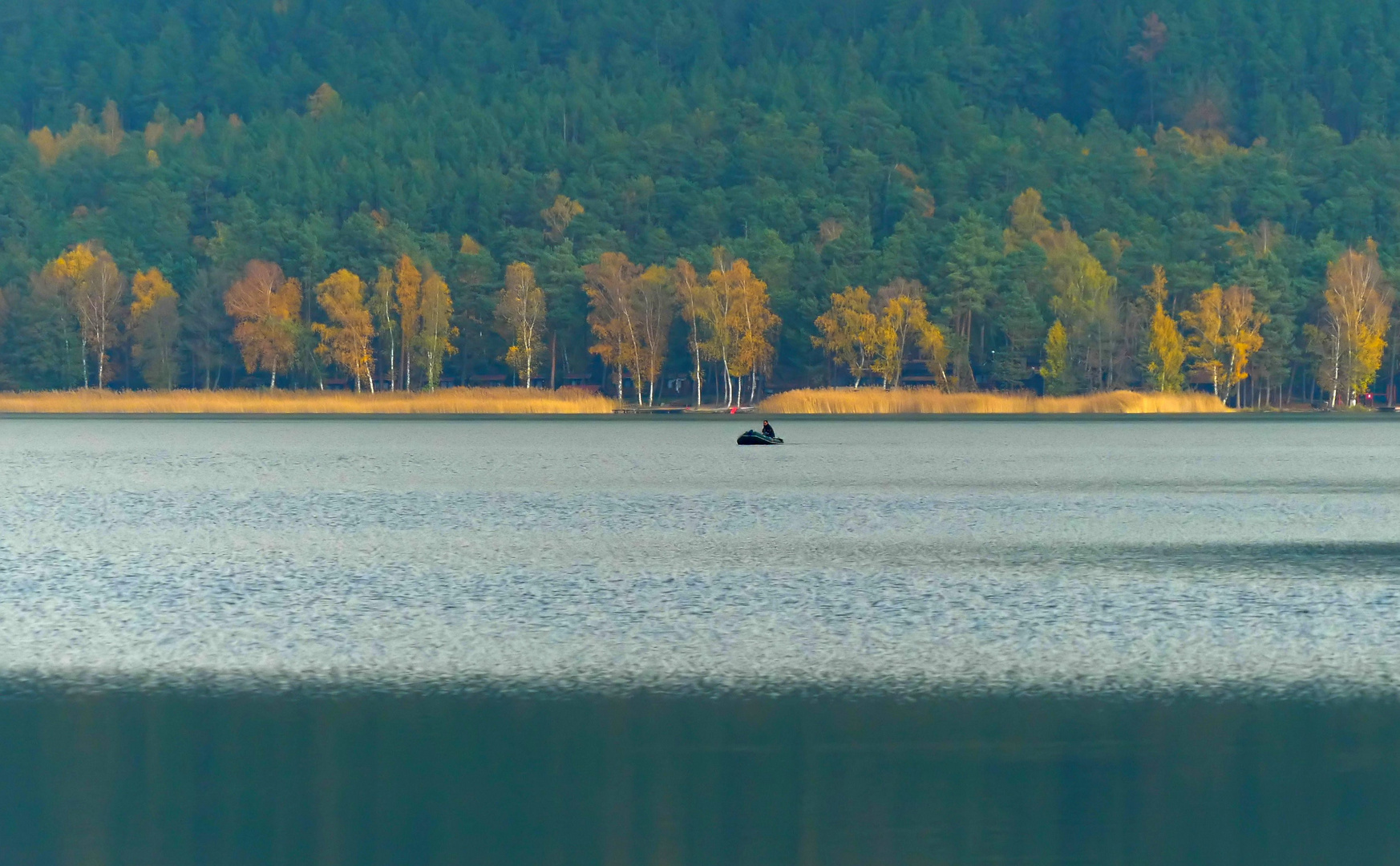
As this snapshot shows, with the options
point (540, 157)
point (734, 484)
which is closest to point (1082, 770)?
point (734, 484)

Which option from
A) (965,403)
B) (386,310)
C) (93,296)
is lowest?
(965,403)

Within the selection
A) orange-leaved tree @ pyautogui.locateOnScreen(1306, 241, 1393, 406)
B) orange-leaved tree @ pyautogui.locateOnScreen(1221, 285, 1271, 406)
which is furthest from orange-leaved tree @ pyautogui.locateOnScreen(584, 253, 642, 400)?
orange-leaved tree @ pyautogui.locateOnScreen(1306, 241, 1393, 406)

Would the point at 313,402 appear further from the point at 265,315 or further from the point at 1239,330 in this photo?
the point at 1239,330

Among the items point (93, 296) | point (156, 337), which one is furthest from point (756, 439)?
point (93, 296)

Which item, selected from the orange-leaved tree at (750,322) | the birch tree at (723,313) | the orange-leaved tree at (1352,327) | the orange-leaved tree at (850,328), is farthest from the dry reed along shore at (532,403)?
the orange-leaved tree at (1352,327)

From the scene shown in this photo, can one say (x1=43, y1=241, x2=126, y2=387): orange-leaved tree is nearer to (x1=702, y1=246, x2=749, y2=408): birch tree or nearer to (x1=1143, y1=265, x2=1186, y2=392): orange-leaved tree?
(x1=702, y1=246, x2=749, y2=408): birch tree

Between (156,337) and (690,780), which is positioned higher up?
(156,337)

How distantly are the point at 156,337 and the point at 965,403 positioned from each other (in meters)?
65.9

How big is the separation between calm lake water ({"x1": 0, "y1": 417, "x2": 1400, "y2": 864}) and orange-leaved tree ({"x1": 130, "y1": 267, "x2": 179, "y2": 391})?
101084 millimetres

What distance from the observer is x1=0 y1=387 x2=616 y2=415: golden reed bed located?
117562 mm

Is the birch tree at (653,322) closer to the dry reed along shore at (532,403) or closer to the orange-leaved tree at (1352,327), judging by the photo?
the dry reed along shore at (532,403)

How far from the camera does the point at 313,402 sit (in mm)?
119562

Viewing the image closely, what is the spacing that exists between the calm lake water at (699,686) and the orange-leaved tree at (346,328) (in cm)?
9227

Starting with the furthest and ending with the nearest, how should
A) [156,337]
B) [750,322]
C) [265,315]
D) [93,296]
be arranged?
[93,296] < [156,337] < [265,315] < [750,322]
